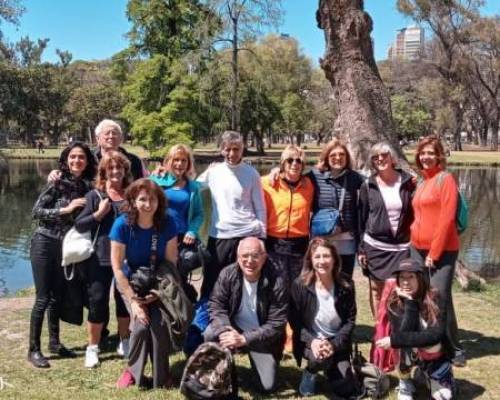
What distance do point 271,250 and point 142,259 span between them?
1145 millimetres

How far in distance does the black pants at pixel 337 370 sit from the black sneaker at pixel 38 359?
Answer: 2.16m

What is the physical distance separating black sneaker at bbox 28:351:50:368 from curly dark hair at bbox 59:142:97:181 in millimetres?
1518

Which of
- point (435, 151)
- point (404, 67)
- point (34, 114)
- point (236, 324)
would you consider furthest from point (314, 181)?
point (404, 67)

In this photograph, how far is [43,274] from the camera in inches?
184

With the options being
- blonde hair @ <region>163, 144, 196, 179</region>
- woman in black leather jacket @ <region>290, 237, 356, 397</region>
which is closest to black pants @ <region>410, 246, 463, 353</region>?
woman in black leather jacket @ <region>290, 237, 356, 397</region>

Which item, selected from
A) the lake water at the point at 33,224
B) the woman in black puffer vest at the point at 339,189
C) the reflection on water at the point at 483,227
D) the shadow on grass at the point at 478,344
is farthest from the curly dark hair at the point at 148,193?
the reflection on water at the point at 483,227

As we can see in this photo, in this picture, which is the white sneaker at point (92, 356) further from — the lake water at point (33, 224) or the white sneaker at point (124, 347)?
the lake water at point (33, 224)

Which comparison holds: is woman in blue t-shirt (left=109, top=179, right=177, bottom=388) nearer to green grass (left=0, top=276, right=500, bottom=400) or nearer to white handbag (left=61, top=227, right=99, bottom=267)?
green grass (left=0, top=276, right=500, bottom=400)

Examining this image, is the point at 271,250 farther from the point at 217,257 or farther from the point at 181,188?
the point at 181,188

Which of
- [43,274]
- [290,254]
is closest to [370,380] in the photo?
[290,254]

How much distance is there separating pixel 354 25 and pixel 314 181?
151 inches

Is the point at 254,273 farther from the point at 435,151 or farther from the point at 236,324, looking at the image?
the point at 435,151

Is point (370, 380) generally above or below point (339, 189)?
below

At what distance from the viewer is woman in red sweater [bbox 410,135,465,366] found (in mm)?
4395
